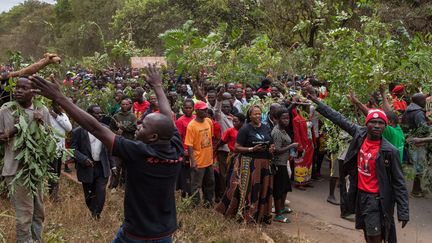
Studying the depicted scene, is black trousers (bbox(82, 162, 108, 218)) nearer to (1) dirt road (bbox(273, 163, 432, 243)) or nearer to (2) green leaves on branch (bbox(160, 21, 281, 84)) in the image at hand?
(1) dirt road (bbox(273, 163, 432, 243))

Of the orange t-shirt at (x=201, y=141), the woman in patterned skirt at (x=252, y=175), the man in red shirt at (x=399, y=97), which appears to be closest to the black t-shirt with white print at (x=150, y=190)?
the woman in patterned skirt at (x=252, y=175)

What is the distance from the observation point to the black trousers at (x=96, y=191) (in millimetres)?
5883

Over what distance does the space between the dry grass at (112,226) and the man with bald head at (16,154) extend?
46 cm

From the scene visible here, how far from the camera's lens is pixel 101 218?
19.1 feet

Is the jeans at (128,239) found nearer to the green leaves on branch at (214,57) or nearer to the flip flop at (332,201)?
the flip flop at (332,201)

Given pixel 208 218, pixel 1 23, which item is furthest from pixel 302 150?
pixel 1 23

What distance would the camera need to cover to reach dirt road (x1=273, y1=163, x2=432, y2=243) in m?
6.20

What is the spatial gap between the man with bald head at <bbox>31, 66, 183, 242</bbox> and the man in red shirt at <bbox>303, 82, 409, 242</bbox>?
216 cm

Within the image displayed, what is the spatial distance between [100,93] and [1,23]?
186 feet

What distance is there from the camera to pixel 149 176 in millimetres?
3107

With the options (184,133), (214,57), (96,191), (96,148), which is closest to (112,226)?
(96,191)

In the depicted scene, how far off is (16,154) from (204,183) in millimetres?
3064

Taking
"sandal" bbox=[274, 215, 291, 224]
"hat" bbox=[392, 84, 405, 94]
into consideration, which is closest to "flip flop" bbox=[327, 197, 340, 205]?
"sandal" bbox=[274, 215, 291, 224]

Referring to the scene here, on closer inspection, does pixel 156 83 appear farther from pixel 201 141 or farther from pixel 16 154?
pixel 201 141
